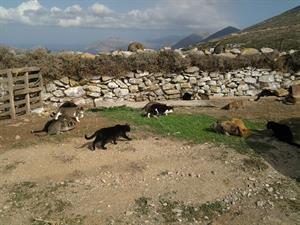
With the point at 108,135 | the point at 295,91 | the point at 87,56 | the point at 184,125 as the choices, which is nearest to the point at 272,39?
the point at 295,91

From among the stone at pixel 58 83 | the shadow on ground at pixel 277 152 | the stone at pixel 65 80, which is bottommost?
the shadow on ground at pixel 277 152

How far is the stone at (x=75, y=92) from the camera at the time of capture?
48.7ft

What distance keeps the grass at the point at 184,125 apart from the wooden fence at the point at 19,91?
2.54 m

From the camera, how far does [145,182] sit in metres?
7.44

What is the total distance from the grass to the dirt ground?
37 centimetres

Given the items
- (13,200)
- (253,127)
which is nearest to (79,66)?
(253,127)

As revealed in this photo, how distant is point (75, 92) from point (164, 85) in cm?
351

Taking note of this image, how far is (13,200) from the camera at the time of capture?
22.5 ft

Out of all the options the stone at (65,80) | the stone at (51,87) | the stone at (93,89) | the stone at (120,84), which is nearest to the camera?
the stone at (51,87)

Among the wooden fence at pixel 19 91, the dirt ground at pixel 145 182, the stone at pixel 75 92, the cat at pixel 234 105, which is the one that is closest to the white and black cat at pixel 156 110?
the dirt ground at pixel 145 182

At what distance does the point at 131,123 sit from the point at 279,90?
6.86 meters

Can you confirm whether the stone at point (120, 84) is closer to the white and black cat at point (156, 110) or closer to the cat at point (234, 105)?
the white and black cat at point (156, 110)

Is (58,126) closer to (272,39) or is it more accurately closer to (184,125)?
(184,125)

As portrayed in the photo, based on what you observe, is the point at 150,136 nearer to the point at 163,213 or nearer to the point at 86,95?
the point at 163,213
